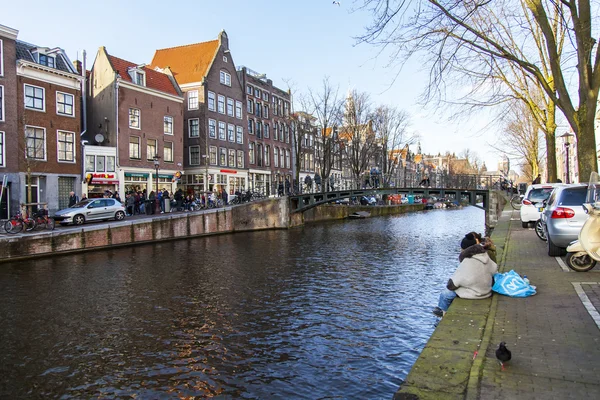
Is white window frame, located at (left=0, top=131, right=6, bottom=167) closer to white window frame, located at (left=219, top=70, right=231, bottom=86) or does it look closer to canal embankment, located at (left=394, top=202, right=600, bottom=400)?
white window frame, located at (left=219, top=70, right=231, bottom=86)

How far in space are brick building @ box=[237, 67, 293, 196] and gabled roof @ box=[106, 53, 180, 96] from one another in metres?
10.9

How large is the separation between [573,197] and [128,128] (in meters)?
31.1

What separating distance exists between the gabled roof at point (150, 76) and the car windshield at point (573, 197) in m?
31.8

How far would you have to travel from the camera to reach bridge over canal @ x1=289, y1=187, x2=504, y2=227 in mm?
32594

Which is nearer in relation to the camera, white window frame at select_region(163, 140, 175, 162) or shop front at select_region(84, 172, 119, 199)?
shop front at select_region(84, 172, 119, 199)

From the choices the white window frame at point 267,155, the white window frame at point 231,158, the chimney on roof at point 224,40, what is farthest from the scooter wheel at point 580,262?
the white window frame at point 267,155

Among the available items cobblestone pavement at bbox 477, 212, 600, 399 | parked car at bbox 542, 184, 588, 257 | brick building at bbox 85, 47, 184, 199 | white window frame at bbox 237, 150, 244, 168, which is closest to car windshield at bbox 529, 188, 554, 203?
parked car at bbox 542, 184, 588, 257

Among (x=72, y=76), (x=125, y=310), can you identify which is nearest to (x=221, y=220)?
(x=72, y=76)

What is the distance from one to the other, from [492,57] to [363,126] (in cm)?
3760

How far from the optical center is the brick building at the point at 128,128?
32.8m

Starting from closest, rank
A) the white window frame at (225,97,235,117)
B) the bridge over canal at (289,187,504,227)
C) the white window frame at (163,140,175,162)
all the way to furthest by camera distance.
→ the bridge over canal at (289,187,504,227), the white window frame at (163,140,175,162), the white window frame at (225,97,235,117)

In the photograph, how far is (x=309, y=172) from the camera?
208ft

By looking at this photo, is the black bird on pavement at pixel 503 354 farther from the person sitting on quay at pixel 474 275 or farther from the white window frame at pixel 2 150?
the white window frame at pixel 2 150

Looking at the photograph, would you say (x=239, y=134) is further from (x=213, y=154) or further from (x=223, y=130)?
(x=213, y=154)
